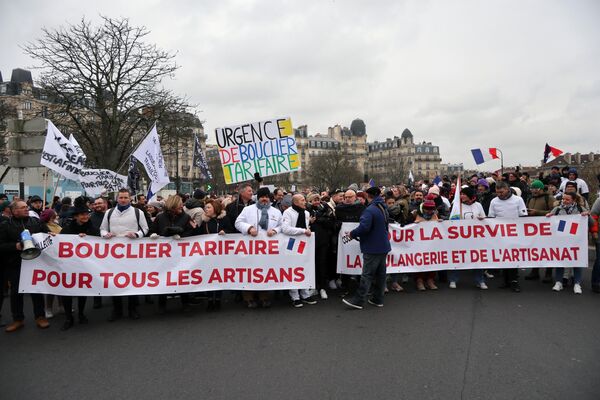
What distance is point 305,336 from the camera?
4.97m

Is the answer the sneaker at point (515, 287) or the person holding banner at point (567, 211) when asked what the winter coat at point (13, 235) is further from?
the person holding banner at point (567, 211)

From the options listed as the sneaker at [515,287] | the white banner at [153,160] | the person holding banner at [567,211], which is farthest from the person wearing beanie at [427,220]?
the white banner at [153,160]

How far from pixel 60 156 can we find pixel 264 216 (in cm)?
500

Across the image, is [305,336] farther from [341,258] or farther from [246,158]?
[246,158]

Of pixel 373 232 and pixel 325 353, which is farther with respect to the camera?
pixel 373 232

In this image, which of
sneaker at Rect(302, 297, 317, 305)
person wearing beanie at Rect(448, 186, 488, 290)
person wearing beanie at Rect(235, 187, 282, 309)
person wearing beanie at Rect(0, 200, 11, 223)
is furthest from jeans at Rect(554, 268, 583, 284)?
person wearing beanie at Rect(0, 200, 11, 223)

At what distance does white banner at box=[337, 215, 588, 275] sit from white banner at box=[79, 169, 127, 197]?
6.71 metres

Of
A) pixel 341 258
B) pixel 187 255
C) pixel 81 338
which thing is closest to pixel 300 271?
pixel 341 258

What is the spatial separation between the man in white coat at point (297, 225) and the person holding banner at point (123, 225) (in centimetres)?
230

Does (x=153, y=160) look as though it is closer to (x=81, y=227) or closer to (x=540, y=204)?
(x=81, y=227)

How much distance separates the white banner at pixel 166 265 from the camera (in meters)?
5.68

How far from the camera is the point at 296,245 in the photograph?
6383 mm

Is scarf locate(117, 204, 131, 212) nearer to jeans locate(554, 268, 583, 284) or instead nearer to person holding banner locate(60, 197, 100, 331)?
person holding banner locate(60, 197, 100, 331)

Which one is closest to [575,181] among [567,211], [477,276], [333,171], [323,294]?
[567,211]
